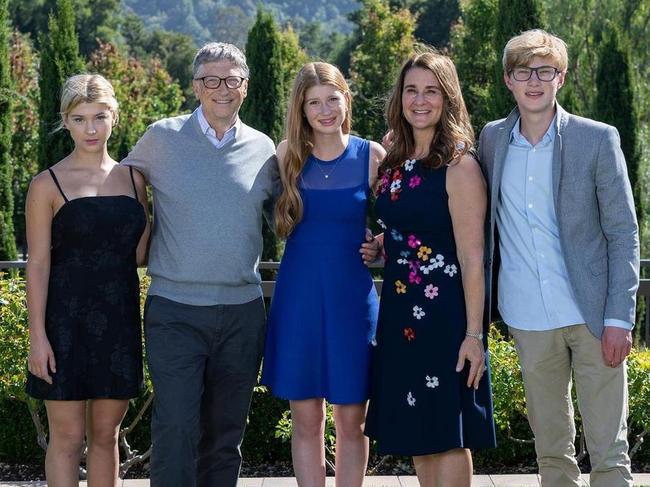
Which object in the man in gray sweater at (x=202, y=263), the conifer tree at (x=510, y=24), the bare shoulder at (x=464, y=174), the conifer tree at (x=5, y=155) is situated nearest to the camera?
the bare shoulder at (x=464, y=174)

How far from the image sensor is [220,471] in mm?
3863

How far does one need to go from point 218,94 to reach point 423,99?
31.5 inches

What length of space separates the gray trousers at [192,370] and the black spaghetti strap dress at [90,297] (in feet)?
0.45

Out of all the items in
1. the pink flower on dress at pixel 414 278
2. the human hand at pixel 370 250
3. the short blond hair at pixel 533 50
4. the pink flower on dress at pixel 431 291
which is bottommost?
the pink flower on dress at pixel 431 291

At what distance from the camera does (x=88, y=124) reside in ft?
11.8

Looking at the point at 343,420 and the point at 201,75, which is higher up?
the point at 201,75

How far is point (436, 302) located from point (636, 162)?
8.78 metres

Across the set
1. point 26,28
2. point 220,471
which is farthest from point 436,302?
point 26,28

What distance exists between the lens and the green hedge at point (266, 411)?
16.0ft

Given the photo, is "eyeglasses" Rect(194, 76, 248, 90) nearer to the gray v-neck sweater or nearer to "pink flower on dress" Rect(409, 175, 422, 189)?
the gray v-neck sweater

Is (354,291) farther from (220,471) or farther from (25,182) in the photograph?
(25,182)

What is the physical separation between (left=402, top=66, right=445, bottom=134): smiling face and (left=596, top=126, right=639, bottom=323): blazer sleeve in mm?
601

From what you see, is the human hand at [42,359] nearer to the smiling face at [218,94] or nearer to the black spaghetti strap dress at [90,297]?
the black spaghetti strap dress at [90,297]

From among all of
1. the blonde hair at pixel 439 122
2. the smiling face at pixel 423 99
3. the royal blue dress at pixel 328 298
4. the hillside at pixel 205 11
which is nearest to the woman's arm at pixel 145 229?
the royal blue dress at pixel 328 298
